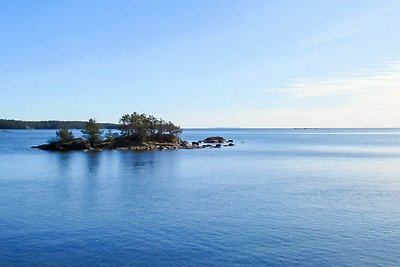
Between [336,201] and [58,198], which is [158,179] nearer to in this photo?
[58,198]

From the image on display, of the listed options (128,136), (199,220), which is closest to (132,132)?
(128,136)

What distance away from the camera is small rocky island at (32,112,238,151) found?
112m

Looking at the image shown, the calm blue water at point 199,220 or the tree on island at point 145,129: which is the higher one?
the tree on island at point 145,129

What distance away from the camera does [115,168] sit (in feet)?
227

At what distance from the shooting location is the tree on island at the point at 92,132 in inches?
4351

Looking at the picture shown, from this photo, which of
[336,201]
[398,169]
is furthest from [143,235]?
[398,169]

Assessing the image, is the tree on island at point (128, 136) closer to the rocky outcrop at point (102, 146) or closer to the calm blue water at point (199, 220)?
the rocky outcrop at point (102, 146)

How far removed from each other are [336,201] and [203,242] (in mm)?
18649

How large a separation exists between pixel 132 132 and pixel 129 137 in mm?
1693

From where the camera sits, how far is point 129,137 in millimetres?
120562

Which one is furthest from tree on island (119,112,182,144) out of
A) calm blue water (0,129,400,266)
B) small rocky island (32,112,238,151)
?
calm blue water (0,129,400,266)

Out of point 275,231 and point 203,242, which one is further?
point 275,231

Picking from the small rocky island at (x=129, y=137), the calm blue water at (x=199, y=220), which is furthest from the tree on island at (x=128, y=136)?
the calm blue water at (x=199, y=220)

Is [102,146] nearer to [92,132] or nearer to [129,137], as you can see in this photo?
[92,132]
